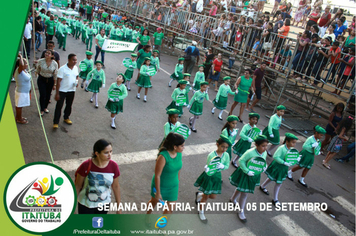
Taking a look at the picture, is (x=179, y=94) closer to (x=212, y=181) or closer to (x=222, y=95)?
(x=222, y=95)

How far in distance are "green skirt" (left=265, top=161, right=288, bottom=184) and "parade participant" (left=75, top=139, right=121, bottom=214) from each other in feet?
13.1

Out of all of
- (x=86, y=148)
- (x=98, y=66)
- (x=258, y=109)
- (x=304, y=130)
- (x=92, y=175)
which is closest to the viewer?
(x=92, y=175)

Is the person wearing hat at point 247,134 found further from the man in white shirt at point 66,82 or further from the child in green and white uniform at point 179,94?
the man in white shirt at point 66,82

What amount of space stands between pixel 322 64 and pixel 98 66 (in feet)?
27.6

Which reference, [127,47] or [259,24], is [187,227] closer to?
[127,47]

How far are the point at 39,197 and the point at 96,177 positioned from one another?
79cm

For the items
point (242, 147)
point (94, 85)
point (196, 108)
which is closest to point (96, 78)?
point (94, 85)

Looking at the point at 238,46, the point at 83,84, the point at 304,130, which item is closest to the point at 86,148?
the point at 83,84

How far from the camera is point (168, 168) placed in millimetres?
4191

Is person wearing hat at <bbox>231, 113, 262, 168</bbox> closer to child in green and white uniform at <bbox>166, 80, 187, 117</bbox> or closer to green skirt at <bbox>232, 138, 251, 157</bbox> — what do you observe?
green skirt at <bbox>232, 138, 251, 157</bbox>

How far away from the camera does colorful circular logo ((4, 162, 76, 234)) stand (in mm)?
3504

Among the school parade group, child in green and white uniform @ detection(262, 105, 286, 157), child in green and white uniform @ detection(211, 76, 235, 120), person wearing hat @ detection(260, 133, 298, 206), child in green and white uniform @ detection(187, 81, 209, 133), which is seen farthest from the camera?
child in green and white uniform @ detection(211, 76, 235, 120)

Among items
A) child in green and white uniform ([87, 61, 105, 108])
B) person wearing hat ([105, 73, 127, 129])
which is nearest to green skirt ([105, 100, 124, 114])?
person wearing hat ([105, 73, 127, 129])

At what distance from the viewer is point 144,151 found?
736 cm
